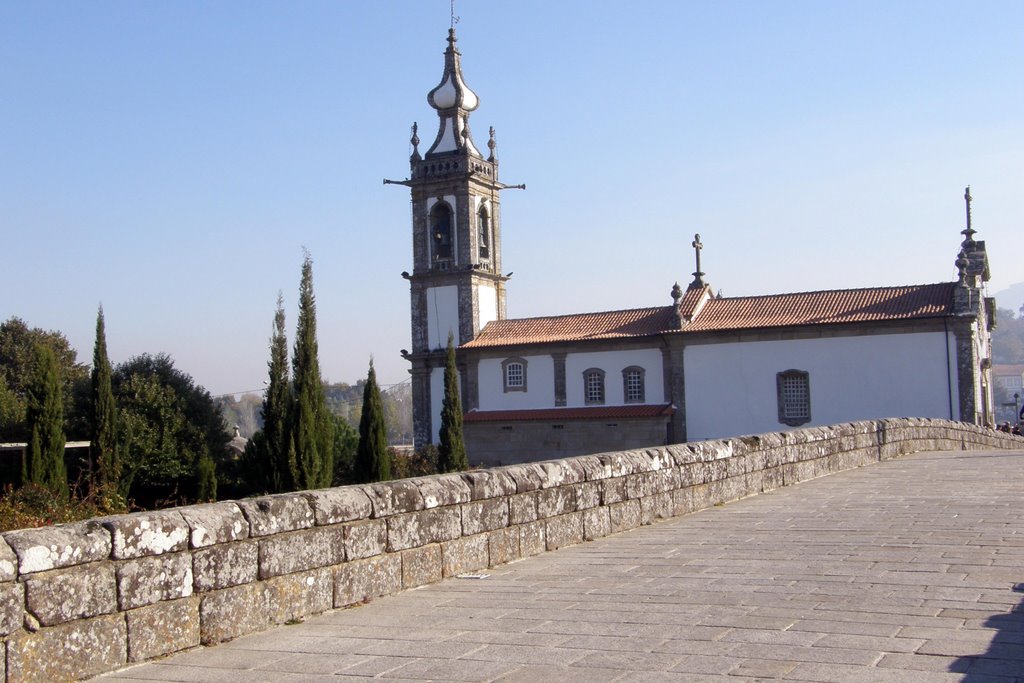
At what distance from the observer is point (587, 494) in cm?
877

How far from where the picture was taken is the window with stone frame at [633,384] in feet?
137

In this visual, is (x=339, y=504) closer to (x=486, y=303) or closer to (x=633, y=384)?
(x=633, y=384)

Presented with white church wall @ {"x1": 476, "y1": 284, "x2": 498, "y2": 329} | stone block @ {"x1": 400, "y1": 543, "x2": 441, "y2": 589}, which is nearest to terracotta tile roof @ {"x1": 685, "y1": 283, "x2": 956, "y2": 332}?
white church wall @ {"x1": 476, "y1": 284, "x2": 498, "y2": 329}

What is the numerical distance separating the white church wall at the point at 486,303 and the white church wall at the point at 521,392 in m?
2.27

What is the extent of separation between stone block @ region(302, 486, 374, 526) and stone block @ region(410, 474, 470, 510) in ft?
1.75

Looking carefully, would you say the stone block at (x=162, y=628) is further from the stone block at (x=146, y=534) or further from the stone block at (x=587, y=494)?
the stone block at (x=587, y=494)

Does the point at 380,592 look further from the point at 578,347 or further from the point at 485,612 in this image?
the point at 578,347

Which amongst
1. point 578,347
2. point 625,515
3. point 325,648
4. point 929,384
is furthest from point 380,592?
point 578,347

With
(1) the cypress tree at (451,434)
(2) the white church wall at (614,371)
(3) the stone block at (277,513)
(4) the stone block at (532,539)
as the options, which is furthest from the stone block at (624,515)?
(2) the white church wall at (614,371)

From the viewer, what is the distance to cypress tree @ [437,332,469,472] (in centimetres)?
3641

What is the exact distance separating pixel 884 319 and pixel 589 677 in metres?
34.3

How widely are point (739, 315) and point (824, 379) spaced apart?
4.36 m

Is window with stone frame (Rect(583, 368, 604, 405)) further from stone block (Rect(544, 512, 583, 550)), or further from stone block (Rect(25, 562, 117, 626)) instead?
stone block (Rect(25, 562, 117, 626))

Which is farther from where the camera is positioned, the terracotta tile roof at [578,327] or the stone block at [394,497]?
the terracotta tile roof at [578,327]
